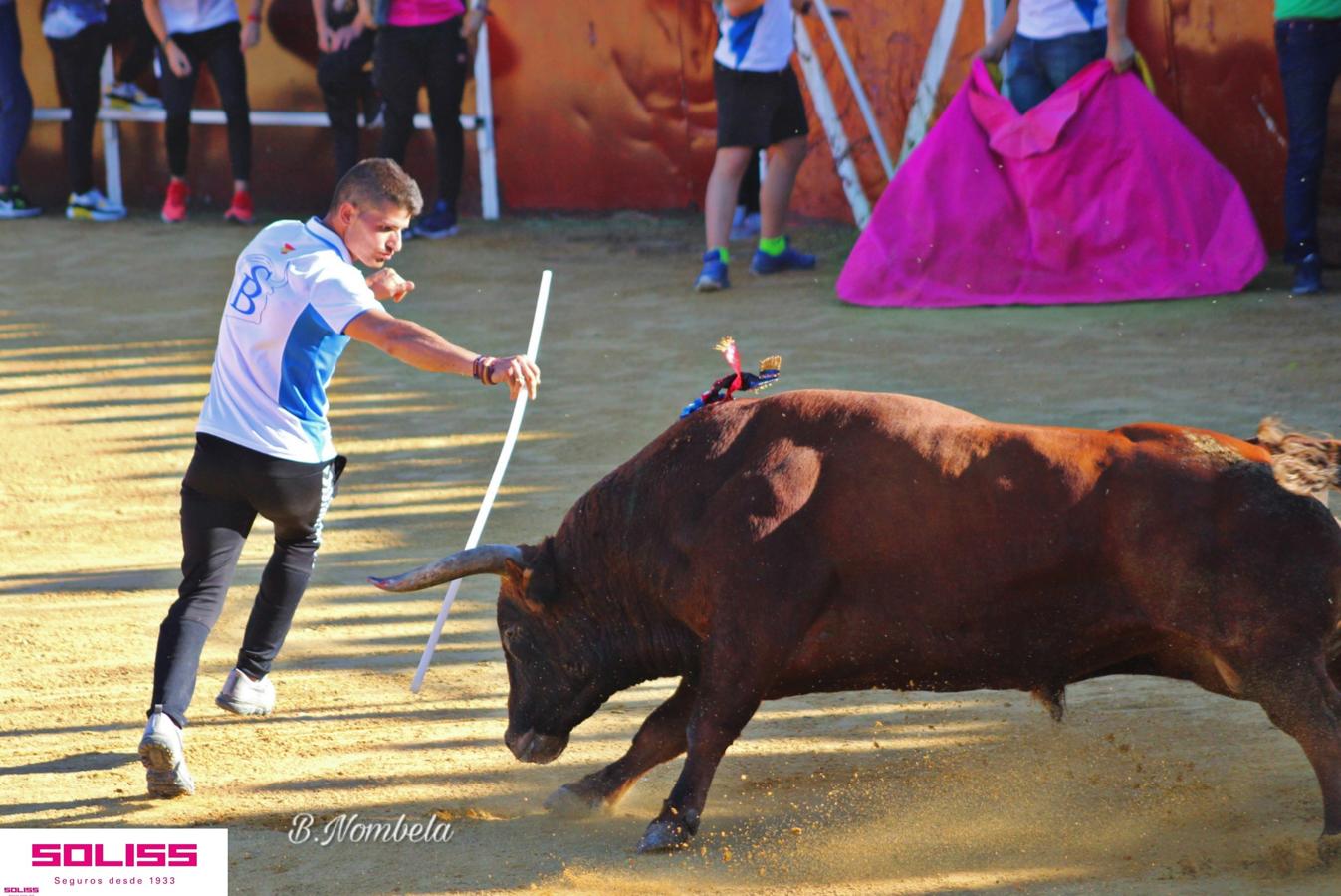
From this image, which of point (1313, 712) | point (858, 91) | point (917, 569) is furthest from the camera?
point (858, 91)

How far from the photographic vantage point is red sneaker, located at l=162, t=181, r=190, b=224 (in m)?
13.0

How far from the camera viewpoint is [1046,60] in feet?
30.9

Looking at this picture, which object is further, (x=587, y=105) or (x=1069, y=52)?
(x=587, y=105)

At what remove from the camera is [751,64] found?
971 cm

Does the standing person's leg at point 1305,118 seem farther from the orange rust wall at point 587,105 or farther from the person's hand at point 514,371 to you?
the person's hand at point 514,371

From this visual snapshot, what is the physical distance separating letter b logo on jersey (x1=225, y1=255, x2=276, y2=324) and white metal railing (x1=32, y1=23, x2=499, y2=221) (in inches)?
329

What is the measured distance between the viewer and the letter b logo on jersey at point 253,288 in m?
4.49

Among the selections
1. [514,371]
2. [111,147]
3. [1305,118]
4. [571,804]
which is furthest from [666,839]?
[111,147]

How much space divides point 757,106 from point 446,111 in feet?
9.09

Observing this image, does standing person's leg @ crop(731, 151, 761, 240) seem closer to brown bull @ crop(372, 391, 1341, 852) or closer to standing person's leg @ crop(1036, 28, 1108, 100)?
standing person's leg @ crop(1036, 28, 1108, 100)

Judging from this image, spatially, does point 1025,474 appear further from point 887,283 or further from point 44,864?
point 887,283

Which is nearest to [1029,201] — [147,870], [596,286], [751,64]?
[751,64]

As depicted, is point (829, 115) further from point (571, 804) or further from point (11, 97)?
point (571, 804)

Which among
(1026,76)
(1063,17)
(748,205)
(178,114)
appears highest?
(1063,17)
